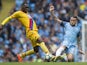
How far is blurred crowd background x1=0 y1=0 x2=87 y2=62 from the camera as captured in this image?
9930 mm

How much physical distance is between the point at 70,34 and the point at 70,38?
74mm

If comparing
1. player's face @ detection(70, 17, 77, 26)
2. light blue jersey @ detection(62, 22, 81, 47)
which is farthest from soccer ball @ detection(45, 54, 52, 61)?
player's face @ detection(70, 17, 77, 26)

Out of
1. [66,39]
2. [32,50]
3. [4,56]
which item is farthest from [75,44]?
[4,56]

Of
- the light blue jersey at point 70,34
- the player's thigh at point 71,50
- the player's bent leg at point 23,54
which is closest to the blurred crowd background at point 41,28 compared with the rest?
Result: the player's bent leg at point 23,54

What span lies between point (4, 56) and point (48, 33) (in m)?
0.97

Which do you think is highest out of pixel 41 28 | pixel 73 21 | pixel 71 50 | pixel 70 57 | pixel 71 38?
pixel 73 21

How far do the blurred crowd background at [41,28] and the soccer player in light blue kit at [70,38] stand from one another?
0.14m

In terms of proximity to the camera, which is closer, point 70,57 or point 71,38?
point 71,38

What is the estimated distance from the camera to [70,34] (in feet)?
31.7

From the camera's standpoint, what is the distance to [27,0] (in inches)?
391

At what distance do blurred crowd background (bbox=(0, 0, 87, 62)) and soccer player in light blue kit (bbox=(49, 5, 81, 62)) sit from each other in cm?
14

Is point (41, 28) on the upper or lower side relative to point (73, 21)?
lower

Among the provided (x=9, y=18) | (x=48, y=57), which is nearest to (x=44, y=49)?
(x=48, y=57)

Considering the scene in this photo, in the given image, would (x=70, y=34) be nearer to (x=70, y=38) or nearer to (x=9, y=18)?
(x=70, y=38)
